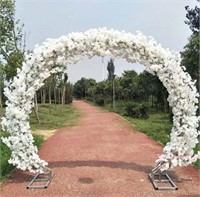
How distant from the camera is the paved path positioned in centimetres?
756

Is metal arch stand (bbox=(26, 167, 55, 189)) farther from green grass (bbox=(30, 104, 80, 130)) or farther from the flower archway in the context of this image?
green grass (bbox=(30, 104, 80, 130))

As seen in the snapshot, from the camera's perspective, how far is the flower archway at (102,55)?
8266 mm

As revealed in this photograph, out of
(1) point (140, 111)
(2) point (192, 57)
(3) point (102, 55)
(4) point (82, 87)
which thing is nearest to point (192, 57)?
(2) point (192, 57)

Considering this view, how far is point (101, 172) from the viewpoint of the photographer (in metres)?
8.91

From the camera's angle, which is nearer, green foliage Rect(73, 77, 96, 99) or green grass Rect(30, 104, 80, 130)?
green grass Rect(30, 104, 80, 130)

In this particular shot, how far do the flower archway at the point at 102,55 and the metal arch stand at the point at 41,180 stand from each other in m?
0.22

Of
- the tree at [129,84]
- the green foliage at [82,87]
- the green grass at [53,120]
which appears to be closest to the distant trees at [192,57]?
the green grass at [53,120]

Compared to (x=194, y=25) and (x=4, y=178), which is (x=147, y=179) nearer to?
(x=4, y=178)

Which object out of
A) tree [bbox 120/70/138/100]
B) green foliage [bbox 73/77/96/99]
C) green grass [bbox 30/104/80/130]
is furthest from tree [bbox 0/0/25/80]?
green foliage [bbox 73/77/96/99]

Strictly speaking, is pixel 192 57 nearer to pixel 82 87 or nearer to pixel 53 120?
pixel 53 120

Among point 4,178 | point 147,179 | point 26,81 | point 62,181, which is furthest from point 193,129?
point 4,178

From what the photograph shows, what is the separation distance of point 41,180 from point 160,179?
2529 mm

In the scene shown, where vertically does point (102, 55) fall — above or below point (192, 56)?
below

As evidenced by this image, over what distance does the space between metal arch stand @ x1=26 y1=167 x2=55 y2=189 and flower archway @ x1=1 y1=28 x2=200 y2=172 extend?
8.6 inches
